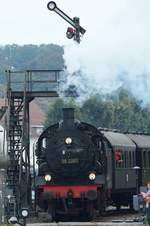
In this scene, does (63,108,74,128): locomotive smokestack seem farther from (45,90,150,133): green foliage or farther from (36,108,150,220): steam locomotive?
(45,90,150,133): green foliage

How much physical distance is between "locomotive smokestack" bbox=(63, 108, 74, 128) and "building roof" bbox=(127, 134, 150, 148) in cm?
632

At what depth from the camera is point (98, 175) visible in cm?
2944

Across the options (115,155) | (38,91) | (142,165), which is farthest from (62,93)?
(142,165)

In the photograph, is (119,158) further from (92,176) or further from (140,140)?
(140,140)

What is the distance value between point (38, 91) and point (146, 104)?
4.64m

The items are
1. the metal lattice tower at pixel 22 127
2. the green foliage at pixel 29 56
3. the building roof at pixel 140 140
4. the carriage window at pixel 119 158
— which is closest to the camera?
the carriage window at pixel 119 158

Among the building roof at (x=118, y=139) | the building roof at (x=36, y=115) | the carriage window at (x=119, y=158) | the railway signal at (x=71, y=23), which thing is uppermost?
the building roof at (x=36, y=115)

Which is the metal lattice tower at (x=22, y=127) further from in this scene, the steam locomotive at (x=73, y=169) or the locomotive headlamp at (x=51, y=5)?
the locomotive headlamp at (x=51, y=5)

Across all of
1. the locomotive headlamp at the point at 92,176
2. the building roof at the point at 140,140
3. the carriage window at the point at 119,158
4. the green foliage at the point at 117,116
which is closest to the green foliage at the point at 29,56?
the green foliage at the point at 117,116

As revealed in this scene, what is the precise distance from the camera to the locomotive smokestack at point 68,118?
30.3 metres

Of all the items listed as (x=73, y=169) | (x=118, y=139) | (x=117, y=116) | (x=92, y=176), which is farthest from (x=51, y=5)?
(x=117, y=116)

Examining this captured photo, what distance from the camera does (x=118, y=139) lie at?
33406mm

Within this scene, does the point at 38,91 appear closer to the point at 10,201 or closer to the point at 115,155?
the point at 115,155

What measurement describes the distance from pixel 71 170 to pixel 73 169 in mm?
79
